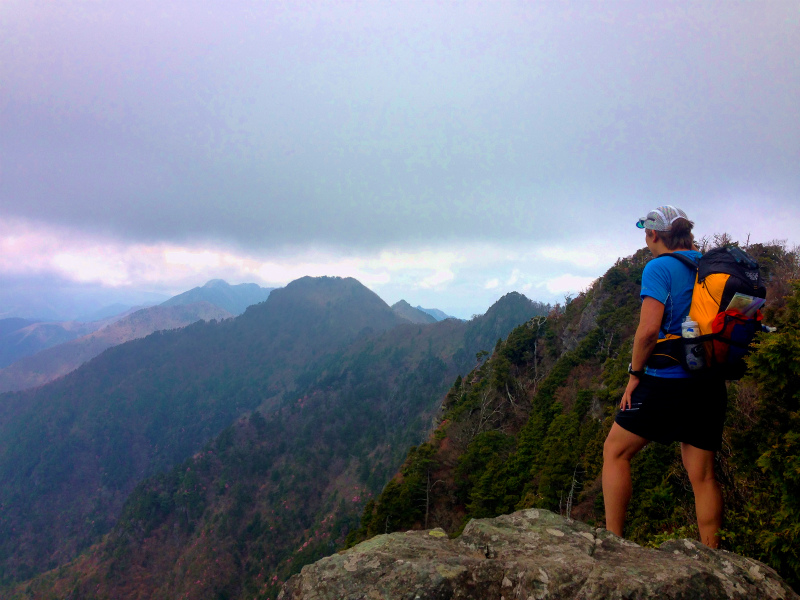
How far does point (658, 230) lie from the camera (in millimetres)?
3850

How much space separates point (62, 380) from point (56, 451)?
169ft

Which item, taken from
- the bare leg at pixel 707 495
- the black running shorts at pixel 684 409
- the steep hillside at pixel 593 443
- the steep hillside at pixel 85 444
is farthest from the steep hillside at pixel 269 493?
the black running shorts at pixel 684 409

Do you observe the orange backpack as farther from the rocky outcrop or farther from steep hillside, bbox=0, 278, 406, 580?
steep hillside, bbox=0, 278, 406, 580

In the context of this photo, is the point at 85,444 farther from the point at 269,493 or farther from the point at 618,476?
the point at 618,476

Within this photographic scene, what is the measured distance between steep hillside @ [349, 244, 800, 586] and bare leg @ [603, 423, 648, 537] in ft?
2.92

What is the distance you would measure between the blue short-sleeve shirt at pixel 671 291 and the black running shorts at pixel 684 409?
122mm

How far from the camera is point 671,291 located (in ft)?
11.6

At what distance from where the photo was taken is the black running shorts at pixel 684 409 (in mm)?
3506

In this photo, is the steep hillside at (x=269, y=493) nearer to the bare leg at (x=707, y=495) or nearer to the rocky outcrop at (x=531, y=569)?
the rocky outcrop at (x=531, y=569)

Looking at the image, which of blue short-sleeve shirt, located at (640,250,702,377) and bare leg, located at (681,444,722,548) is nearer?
blue short-sleeve shirt, located at (640,250,702,377)

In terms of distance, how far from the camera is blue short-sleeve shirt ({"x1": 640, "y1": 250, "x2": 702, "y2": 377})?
3494 mm

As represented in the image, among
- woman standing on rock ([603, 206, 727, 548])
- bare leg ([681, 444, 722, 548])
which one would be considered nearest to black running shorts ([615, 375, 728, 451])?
woman standing on rock ([603, 206, 727, 548])

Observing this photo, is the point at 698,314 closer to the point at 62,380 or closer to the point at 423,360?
the point at 423,360

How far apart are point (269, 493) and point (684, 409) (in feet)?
344
